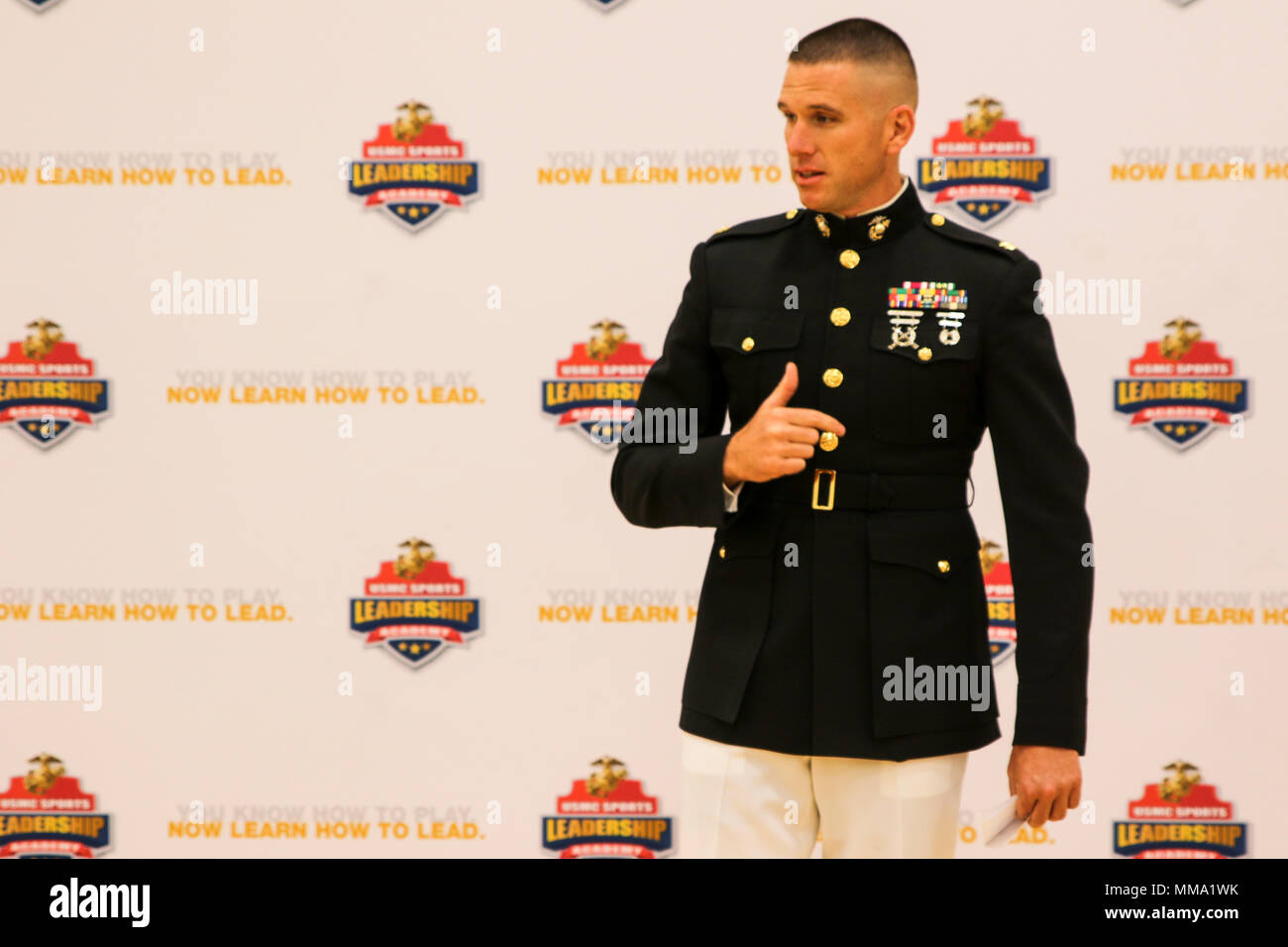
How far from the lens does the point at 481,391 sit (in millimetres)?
3258

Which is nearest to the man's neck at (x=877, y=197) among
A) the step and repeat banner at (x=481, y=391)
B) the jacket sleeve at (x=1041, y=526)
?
the jacket sleeve at (x=1041, y=526)

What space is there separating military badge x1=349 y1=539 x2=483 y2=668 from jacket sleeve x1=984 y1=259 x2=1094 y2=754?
5.75 feet

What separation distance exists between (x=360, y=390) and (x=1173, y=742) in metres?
2.21

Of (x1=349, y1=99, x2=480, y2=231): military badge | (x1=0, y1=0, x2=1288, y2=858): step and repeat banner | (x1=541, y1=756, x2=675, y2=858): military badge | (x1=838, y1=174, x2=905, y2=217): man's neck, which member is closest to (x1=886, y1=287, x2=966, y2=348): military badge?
(x1=838, y1=174, x2=905, y2=217): man's neck

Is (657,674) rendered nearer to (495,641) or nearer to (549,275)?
(495,641)

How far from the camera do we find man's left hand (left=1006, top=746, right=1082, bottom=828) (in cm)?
179

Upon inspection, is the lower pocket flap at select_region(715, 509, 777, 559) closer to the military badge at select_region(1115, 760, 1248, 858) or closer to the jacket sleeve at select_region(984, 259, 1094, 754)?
the jacket sleeve at select_region(984, 259, 1094, 754)

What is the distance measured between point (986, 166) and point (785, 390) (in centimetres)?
166

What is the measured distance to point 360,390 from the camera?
3.28m

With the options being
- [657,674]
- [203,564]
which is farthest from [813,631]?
[203,564]

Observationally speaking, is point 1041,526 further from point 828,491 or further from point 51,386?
point 51,386

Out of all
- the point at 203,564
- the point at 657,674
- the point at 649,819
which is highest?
the point at 203,564

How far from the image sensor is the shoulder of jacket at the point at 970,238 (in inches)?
75.0

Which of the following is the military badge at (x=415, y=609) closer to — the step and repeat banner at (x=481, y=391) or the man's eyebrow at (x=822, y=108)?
the step and repeat banner at (x=481, y=391)
